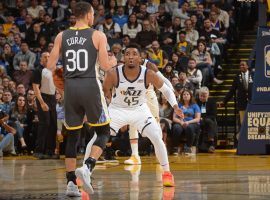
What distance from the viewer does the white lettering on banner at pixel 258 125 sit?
16.8m

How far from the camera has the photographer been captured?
18297 millimetres

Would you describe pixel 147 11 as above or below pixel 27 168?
above

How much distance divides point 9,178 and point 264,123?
698cm

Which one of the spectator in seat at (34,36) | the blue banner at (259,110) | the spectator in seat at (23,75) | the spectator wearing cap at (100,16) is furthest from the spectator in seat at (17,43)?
the blue banner at (259,110)

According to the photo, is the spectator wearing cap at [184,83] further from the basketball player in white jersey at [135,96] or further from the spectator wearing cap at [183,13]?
the basketball player in white jersey at [135,96]

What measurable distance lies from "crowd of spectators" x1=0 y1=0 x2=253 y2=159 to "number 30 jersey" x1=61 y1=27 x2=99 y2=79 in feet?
29.0

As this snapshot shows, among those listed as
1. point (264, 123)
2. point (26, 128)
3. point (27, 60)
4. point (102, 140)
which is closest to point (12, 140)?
point (26, 128)

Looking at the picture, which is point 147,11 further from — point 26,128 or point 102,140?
point 102,140

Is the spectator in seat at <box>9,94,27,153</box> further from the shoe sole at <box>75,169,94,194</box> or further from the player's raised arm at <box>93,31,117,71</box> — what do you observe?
the shoe sole at <box>75,169,94,194</box>

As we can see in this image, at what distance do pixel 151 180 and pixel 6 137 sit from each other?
8005 mm

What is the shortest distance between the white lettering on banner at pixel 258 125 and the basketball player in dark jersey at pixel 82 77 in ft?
26.6

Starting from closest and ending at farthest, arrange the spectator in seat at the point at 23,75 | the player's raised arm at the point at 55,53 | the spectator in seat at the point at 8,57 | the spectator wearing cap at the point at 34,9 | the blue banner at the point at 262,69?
the player's raised arm at the point at 55,53 → the blue banner at the point at 262,69 → the spectator in seat at the point at 23,75 → the spectator in seat at the point at 8,57 → the spectator wearing cap at the point at 34,9

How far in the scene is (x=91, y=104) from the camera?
29.7ft

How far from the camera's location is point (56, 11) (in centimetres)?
2505
